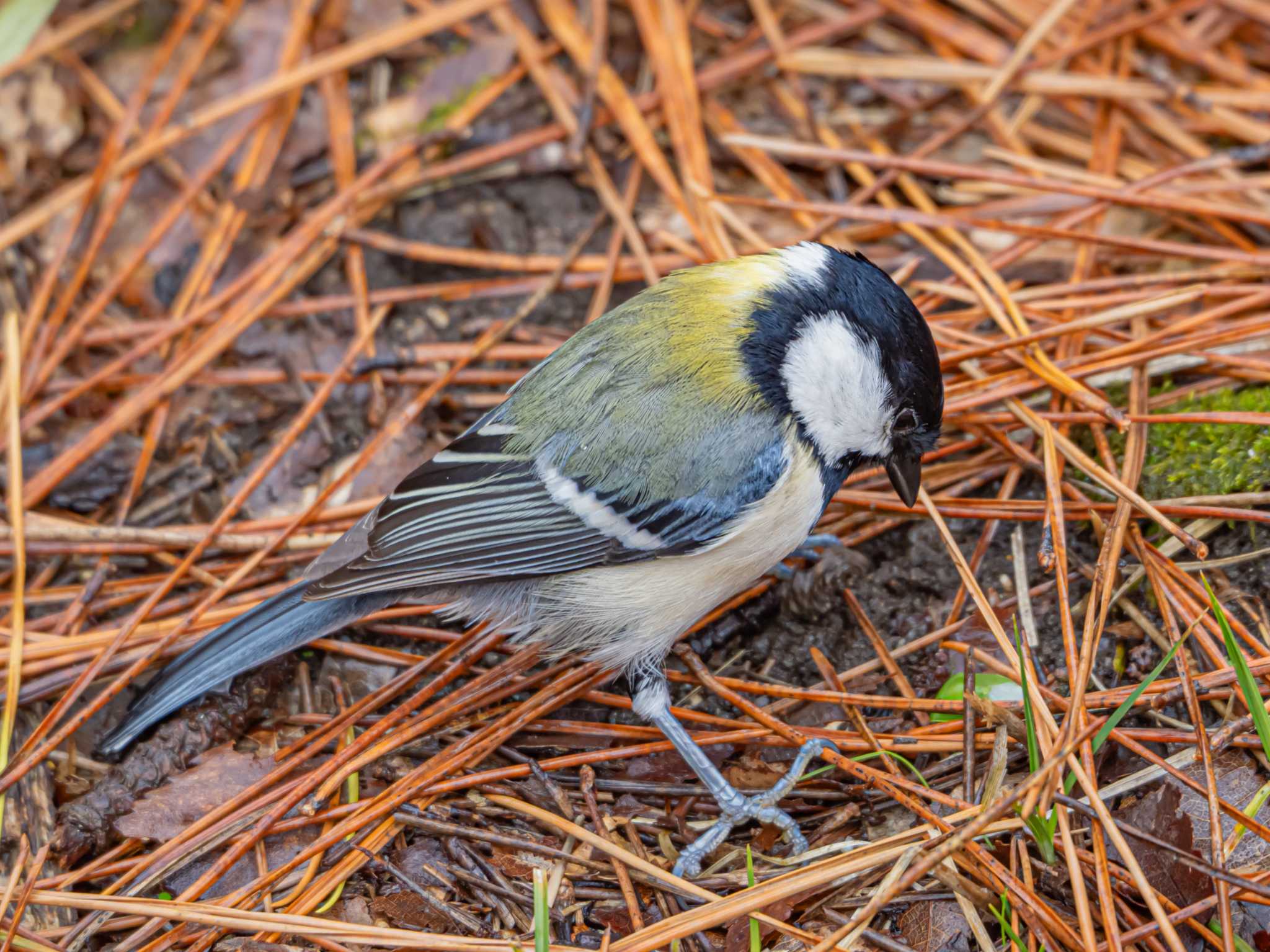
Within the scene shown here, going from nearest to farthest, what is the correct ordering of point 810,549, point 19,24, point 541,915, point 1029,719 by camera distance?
point 541,915 → point 1029,719 → point 810,549 → point 19,24

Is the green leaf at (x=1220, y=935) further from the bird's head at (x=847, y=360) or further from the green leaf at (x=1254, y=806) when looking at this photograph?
the bird's head at (x=847, y=360)

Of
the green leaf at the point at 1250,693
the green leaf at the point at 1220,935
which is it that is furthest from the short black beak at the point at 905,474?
the green leaf at the point at 1220,935

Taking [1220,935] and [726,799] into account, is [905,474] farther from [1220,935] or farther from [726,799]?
[1220,935]

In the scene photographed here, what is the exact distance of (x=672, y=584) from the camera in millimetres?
2041

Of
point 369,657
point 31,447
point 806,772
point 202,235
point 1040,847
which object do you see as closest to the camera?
point 1040,847

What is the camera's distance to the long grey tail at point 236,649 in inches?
83.0

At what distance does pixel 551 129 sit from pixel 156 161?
1.10 m

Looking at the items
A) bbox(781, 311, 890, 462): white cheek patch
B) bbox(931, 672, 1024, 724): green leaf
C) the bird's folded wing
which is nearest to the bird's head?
bbox(781, 311, 890, 462): white cheek patch

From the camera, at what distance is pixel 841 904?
1.75 meters

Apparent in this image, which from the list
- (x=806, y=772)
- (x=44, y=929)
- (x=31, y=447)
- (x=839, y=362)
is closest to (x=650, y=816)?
(x=806, y=772)

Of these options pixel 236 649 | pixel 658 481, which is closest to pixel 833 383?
pixel 658 481

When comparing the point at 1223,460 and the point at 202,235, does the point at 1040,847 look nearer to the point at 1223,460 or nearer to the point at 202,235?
the point at 1223,460

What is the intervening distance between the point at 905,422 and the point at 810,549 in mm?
444

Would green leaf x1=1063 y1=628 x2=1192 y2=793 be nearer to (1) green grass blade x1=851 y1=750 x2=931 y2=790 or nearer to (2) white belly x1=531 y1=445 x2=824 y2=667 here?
(1) green grass blade x1=851 y1=750 x2=931 y2=790
